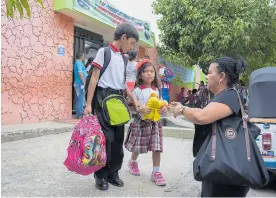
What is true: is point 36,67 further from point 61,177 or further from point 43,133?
point 61,177

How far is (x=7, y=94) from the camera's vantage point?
5.70m

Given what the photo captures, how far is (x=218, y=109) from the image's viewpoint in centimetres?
184

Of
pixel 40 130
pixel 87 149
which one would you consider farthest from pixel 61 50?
pixel 87 149

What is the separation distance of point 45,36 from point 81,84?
1.37 meters

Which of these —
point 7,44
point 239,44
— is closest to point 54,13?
point 7,44

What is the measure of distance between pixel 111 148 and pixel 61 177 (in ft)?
2.38

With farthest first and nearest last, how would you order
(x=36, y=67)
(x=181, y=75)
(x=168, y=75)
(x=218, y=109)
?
1. (x=181, y=75)
2. (x=168, y=75)
3. (x=36, y=67)
4. (x=218, y=109)

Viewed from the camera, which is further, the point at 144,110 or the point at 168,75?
the point at 168,75

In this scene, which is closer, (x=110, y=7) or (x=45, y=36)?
(x=45, y=36)

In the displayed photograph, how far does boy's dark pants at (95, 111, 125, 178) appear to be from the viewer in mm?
2920

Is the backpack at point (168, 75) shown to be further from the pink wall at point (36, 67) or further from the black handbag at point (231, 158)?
the black handbag at point (231, 158)

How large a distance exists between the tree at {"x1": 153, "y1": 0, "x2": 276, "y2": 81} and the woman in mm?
9349

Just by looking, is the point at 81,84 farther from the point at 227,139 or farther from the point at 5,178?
the point at 227,139

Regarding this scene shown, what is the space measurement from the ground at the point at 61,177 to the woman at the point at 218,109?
4.02 feet
